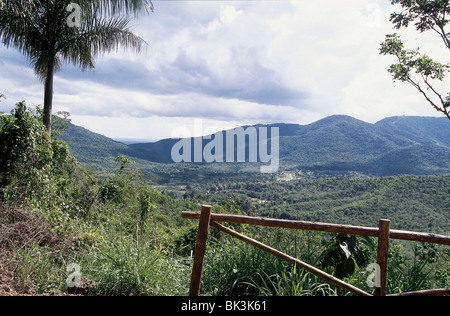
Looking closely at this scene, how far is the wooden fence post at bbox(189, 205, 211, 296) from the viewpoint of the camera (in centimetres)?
242

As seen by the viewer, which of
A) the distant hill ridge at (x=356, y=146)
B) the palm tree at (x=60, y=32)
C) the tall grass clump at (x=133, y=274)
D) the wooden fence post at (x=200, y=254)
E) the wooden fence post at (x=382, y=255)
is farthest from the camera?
the distant hill ridge at (x=356, y=146)

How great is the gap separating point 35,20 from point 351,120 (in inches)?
4757

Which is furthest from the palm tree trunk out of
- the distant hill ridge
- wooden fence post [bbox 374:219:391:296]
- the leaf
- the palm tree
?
the distant hill ridge

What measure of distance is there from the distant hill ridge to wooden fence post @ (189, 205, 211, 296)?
186 ft

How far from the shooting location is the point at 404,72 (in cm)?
834

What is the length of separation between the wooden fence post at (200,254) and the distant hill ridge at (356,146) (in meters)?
56.6

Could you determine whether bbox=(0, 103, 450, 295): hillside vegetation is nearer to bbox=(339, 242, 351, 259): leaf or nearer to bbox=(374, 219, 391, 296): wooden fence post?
bbox=(339, 242, 351, 259): leaf

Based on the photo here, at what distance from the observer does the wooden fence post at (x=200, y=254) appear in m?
2.42

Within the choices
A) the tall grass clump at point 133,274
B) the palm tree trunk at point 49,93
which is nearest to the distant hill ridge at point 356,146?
the palm tree trunk at point 49,93

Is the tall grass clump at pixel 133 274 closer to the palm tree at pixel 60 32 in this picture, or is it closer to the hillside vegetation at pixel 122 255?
the hillside vegetation at pixel 122 255

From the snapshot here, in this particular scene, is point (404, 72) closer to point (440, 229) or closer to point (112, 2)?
point (112, 2)

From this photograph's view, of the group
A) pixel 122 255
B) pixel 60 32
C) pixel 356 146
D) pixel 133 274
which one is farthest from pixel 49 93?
pixel 356 146
